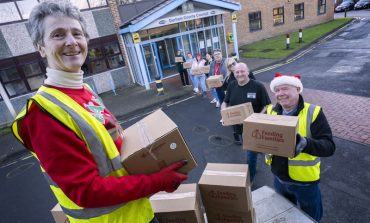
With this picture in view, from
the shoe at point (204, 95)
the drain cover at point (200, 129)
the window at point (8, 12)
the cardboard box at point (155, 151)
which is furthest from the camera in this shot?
the window at point (8, 12)

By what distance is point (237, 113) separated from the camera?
4.27m

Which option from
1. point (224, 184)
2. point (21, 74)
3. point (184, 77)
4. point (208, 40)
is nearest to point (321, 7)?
point (208, 40)

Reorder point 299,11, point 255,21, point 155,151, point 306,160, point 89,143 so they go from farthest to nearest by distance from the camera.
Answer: point 299,11 → point 255,21 → point 306,160 → point 155,151 → point 89,143

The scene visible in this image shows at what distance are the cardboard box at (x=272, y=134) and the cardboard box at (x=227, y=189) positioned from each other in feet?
1.01

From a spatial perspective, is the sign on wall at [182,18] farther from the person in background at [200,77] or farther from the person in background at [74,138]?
the person in background at [74,138]

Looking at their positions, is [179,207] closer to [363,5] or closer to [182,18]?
[182,18]

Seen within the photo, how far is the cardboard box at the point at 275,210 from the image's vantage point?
263 centimetres

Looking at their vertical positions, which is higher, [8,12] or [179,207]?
[8,12]

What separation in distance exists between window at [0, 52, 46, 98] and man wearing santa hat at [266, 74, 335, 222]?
12.0 meters

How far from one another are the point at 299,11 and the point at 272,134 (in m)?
24.5

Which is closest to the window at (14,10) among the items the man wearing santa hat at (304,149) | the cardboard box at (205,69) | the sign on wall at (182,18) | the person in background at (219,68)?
the sign on wall at (182,18)

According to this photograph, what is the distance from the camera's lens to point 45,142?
1232mm

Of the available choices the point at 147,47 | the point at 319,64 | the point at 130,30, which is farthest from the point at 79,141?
the point at 319,64

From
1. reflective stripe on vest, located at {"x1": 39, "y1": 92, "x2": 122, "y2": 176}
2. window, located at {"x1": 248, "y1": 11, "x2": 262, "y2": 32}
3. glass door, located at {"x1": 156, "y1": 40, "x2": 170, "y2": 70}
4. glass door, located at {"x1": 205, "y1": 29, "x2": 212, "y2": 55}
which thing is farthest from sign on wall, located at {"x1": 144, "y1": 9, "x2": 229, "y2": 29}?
reflective stripe on vest, located at {"x1": 39, "y1": 92, "x2": 122, "y2": 176}
